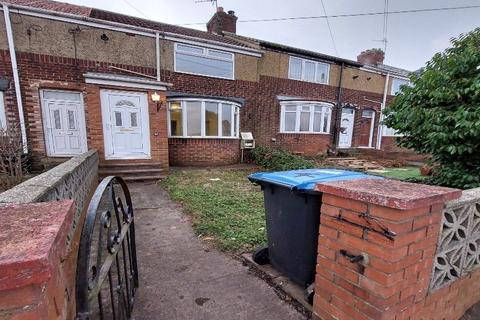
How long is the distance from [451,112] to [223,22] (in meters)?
12.9

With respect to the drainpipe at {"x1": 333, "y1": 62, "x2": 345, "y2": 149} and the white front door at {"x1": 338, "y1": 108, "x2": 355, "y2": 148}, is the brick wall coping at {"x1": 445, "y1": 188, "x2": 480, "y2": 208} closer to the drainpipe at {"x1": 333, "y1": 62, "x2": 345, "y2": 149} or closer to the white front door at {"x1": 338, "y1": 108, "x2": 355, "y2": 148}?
the drainpipe at {"x1": 333, "y1": 62, "x2": 345, "y2": 149}

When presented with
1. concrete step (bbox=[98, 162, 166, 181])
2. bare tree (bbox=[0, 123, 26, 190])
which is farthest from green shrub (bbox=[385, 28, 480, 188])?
bare tree (bbox=[0, 123, 26, 190])

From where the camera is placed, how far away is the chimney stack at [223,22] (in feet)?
43.1

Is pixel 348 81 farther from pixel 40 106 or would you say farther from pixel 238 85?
pixel 40 106

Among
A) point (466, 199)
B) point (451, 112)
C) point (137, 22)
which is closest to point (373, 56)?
point (137, 22)

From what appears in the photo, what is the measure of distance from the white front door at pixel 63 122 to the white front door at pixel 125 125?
5.39 feet

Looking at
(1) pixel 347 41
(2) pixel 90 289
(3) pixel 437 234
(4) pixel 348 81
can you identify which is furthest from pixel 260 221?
(1) pixel 347 41

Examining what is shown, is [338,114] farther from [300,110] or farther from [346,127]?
[300,110]

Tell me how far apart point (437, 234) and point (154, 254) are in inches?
112

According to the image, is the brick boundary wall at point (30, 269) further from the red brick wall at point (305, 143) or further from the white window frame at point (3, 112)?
the red brick wall at point (305, 143)

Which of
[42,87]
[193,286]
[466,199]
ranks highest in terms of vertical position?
[42,87]

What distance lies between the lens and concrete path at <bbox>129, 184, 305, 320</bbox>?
1.99 meters

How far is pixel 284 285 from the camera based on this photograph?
91.7 inches

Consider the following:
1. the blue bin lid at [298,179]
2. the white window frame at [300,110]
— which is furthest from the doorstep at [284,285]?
the white window frame at [300,110]
